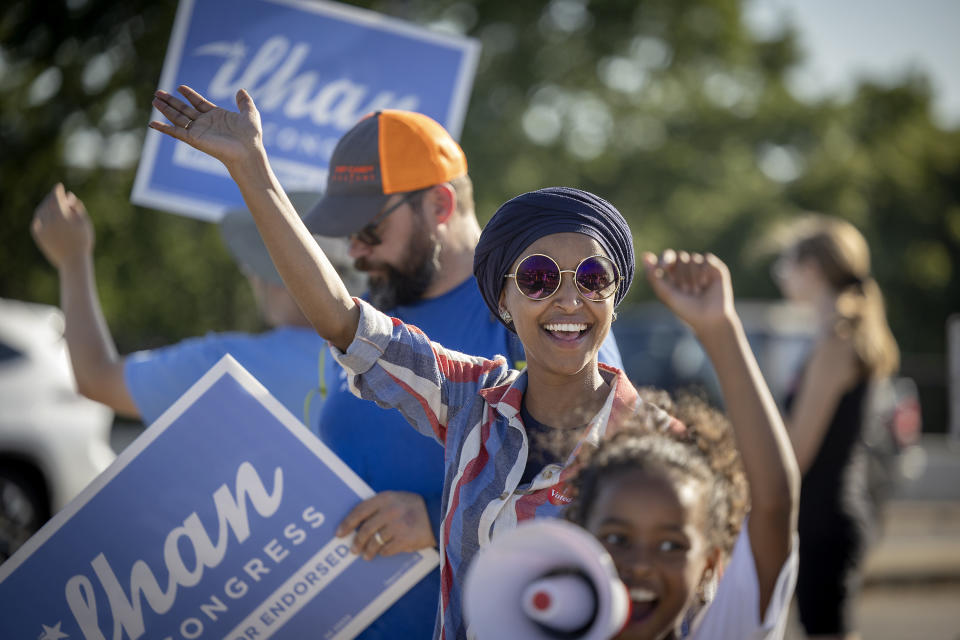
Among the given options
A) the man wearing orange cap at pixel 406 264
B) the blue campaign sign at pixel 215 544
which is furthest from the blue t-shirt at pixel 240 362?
the blue campaign sign at pixel 215 544

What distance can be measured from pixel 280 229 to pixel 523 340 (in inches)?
19.1

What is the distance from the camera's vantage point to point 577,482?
5.74 ft

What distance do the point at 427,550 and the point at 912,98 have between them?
3177 cm

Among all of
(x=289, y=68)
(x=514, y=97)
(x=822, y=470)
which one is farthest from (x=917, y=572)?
(x=514, y=97)

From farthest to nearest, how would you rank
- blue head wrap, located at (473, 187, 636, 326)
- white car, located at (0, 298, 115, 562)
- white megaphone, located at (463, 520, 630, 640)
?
white car, located at (0, 298, 115, 562) → blue head wrap, located at (473, 187, 636, 326) → white megaphone, located at (463, 520, 630, 640)

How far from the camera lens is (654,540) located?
161cm

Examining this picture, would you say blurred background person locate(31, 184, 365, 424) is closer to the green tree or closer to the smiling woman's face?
the smiling woman's face

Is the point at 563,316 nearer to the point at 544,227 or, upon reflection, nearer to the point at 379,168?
the point at 544,227

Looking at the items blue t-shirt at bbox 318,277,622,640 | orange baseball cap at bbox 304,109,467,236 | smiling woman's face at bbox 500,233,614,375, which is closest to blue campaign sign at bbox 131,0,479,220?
orange baseball cap at bbox 304,109,467,236

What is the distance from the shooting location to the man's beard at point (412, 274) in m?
2.37

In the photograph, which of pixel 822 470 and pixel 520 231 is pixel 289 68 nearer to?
pixel 520 231

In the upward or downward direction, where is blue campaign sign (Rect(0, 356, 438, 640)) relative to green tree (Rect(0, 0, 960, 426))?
downward

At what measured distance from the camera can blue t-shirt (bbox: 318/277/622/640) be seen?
7.13 feet

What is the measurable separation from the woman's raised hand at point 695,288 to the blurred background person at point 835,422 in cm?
178
